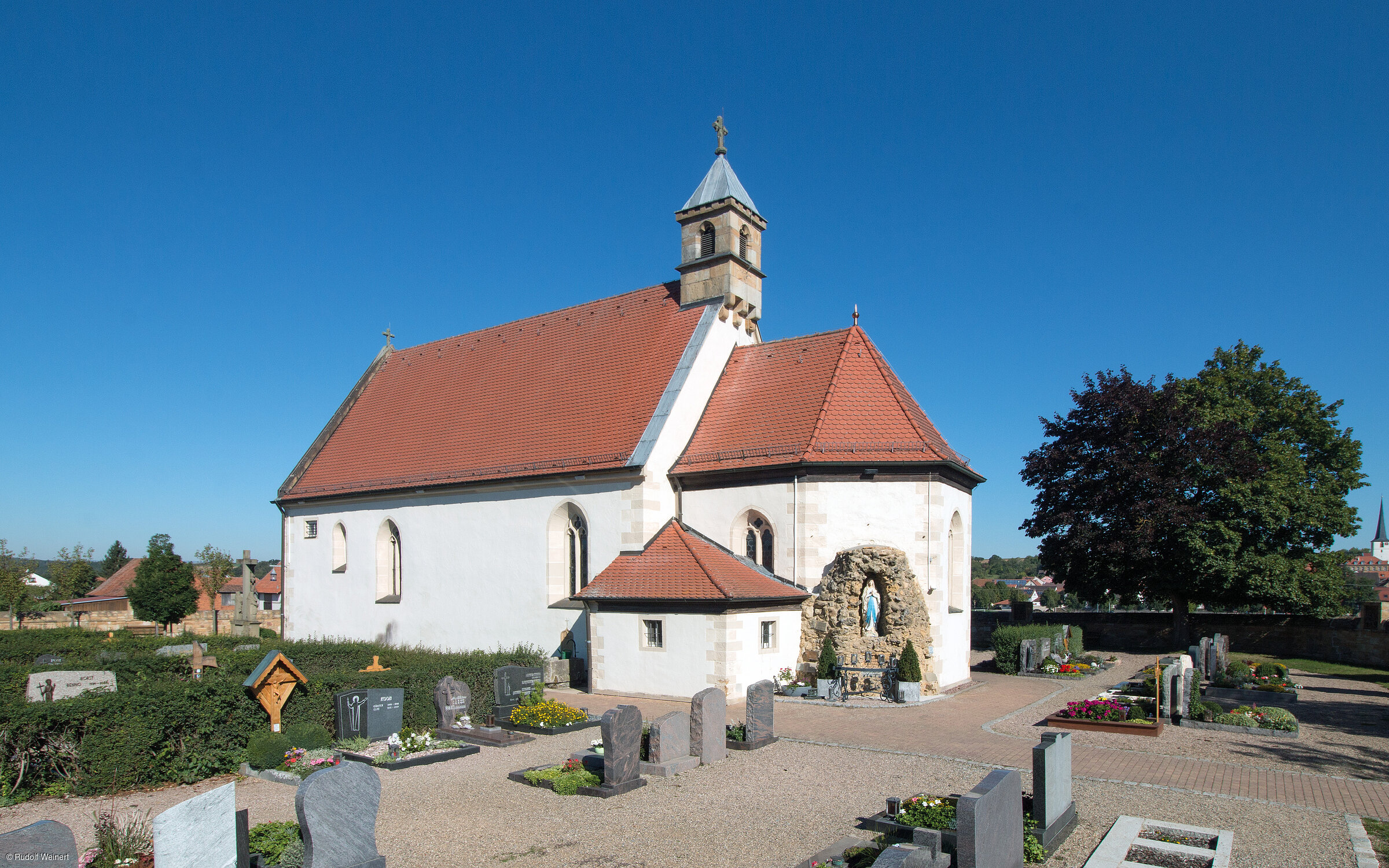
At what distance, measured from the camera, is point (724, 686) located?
58.1 feet

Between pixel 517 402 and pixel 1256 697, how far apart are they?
66.5 feet

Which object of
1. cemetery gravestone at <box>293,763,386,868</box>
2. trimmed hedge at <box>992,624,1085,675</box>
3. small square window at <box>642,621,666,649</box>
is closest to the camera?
cemetery gravestone at <box>293,763,386,868</box>

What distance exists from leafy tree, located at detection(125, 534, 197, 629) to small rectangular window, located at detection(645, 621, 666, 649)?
30.6 metres

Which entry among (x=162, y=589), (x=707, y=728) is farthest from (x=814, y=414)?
(x=162, y=589)

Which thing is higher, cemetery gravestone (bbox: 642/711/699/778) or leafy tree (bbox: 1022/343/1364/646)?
leafy tree (bbox: 1022/343/1364/646)

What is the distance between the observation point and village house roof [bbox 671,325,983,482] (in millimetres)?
20062

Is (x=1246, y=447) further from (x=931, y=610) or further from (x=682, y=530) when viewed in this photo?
(x=682, y=530)

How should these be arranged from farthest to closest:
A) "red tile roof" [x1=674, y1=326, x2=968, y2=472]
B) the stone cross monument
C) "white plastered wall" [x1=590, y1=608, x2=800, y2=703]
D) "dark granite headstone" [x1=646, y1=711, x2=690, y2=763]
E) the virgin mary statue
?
the stone cross monument, "red tile roof" [x1=674, y1=326, x2=968, y2=472], the virgin mary statue, "white plastered wall" [x1=590, y1=608, x2=800, y2=703], "dark granite headstone" [x1=646, y1=711, x2=690, y2=763]

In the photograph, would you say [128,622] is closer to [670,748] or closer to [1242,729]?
[670,748]

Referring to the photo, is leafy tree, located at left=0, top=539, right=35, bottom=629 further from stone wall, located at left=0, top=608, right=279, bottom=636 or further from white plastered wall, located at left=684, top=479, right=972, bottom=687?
white plastered wall, located at left=684, top=479, right=972, bottom=687

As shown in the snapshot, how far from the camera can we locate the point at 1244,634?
32.3 m

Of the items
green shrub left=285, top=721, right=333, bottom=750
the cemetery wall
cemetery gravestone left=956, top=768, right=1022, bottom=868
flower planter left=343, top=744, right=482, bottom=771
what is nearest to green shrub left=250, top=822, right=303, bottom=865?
flower planter left=343, top=744, right=482, bottom=771

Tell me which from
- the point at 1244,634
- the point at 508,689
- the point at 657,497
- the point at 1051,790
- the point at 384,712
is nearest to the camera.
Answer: the point at 1051,790

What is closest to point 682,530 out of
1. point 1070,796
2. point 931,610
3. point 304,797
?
point 931,610
